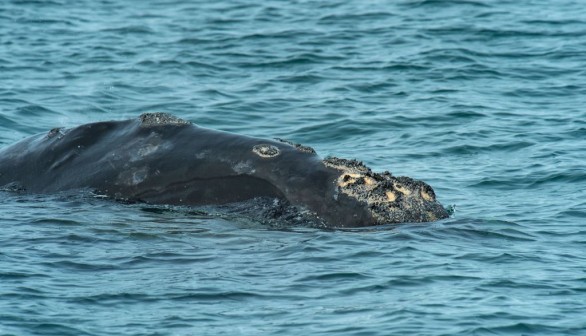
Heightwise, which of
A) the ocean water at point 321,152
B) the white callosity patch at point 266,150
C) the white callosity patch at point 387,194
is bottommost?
the ocean water at point 321,152

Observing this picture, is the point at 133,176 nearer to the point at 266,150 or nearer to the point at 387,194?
the point at 266,150

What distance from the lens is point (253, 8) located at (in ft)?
94.6

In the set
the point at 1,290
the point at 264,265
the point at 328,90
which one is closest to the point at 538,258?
the point at 264,265

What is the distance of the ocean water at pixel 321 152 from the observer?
942 cm

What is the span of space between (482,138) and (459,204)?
13.5 ft

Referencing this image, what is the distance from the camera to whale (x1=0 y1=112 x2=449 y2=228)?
11133 mm

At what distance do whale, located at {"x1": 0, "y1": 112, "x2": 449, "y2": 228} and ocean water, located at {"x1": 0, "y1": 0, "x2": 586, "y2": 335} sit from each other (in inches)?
7.4

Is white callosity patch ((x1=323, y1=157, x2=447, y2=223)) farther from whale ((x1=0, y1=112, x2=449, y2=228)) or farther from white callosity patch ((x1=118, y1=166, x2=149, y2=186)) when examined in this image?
white callosity patch ((x1=118, y1=166, x2=149, y2=186))

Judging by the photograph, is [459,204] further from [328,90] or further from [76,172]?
[328,90]

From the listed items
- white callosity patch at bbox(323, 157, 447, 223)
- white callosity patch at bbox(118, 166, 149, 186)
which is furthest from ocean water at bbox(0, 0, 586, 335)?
white callosity patch at bbox(118, 166, 149, 186)

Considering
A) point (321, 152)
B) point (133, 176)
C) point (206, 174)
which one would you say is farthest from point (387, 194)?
point (321, 152)

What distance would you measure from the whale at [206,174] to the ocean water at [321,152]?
189mm

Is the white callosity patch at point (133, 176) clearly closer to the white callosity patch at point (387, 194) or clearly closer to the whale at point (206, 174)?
the whale at point (206, 174)

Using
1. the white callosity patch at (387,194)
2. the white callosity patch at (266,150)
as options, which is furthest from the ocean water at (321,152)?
the white callosity patch at (266,150)
